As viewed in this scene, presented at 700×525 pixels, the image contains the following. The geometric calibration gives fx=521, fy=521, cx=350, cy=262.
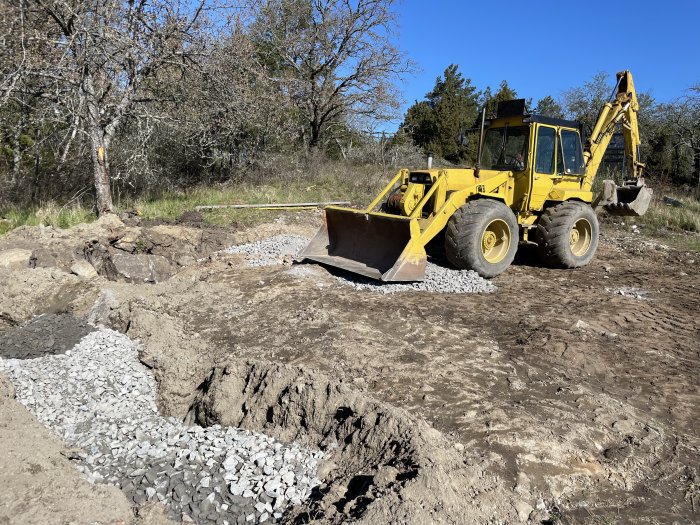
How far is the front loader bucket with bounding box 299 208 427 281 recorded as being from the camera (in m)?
6.88

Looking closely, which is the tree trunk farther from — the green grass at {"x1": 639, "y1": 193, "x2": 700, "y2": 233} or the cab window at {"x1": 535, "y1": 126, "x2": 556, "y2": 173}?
the green grass at {"x1": 639, "y1": 193, "x2": 700, "y2": 233}

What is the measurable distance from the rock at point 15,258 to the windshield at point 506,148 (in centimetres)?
701

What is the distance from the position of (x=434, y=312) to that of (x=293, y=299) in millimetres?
1746

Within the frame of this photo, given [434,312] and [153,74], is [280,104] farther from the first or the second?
→ [434,312]

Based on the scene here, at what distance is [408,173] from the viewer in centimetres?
813

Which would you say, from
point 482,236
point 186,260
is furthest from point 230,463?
point 186,260

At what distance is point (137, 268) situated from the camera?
7.82 meters

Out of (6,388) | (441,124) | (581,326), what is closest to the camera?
(6,388)

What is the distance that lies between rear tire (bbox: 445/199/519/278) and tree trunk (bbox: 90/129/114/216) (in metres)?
6.73

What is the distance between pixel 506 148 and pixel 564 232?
161 centimetres

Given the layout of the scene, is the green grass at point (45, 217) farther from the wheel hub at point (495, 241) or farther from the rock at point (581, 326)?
the rock at point (581, 326)

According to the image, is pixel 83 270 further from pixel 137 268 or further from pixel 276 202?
pixel 276 202

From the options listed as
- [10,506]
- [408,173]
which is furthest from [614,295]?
[10,506]

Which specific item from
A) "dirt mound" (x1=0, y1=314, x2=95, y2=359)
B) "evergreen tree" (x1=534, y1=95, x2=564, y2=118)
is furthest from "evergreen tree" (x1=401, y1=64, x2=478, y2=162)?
"dirt mound" (x1=0, y1=314, x2=95, y2=359)
